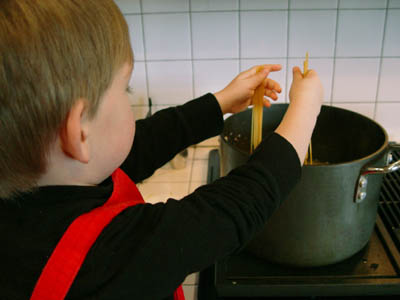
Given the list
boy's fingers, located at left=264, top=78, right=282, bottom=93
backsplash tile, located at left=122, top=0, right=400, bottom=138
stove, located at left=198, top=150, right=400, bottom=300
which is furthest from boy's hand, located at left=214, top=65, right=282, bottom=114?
backsplash tile, located at left=122, top=0, right=400, bottom=138

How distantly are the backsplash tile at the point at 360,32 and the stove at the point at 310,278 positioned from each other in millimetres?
553

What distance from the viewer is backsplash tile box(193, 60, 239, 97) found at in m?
1.11

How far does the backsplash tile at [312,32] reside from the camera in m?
1.04

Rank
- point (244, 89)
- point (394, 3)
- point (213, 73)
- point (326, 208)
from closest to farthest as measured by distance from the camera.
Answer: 1. point (326, 208)
2. point (244, 89)
3. point (394, 3)
4. point (213, 73)

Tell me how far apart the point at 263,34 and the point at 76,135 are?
2.56 ft

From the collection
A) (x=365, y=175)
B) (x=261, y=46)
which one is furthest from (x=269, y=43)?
(x=365, y=175)

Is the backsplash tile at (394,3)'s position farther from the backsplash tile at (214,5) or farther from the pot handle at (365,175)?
the pot handle at (365,175)

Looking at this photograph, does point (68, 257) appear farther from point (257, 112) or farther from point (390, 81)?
point (390, 81)

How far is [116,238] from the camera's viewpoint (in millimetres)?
458

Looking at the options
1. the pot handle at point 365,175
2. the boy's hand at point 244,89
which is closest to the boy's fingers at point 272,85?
the boy's hand at point 244,89

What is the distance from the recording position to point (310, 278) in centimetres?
68

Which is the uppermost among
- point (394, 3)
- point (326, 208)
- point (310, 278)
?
point (394, 3)

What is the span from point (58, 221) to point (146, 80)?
2.45ft

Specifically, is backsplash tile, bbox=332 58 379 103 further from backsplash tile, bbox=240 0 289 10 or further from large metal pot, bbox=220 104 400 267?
large metal pot, bbox=220 104 400 267
